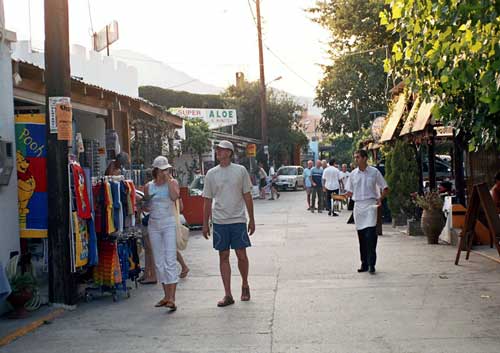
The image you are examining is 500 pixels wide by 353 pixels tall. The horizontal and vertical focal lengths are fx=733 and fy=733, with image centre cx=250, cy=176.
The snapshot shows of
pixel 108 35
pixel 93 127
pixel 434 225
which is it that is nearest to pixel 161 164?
pixel 434 225

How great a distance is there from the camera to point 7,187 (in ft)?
28.3

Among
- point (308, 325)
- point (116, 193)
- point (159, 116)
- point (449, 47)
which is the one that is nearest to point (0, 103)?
point (116, 193)

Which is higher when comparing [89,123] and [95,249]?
[89,123]

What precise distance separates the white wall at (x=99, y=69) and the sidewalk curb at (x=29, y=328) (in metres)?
12.4

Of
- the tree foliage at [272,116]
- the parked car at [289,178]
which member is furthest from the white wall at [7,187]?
the tree foliage at [272,116]

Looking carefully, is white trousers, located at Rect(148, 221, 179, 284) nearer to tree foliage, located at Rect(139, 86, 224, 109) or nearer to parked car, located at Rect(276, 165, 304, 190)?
parked car, located at Rect(276, 165, 304, 190)

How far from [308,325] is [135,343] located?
172 cm

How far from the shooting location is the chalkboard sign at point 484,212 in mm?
10081

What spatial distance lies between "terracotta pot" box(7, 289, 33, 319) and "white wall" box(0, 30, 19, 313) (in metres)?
0.46

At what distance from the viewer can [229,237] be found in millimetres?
8648

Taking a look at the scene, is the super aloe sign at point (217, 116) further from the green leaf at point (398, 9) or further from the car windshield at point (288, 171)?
the green leaf at point (398, 9)

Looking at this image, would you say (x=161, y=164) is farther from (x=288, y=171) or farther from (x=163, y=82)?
(x=163, y=82)

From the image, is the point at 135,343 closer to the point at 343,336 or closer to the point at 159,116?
the point at 343,336

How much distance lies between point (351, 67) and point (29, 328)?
25897 mm
